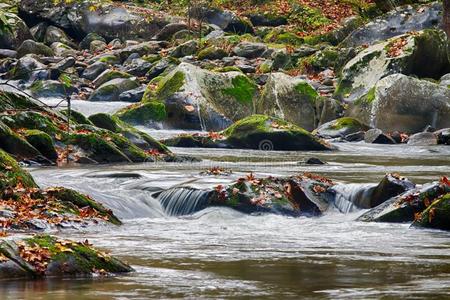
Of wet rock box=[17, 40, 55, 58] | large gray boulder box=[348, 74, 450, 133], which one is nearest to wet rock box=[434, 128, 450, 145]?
large gray boulder box=[348, 74, 450, 133]

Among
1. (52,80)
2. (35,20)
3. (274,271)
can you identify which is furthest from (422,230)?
(35,20)

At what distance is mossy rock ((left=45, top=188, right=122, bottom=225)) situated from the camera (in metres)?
11.6

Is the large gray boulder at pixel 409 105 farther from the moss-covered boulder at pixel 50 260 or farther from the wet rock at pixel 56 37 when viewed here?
the wet rock at pixel 56 37

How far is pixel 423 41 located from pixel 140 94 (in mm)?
8157

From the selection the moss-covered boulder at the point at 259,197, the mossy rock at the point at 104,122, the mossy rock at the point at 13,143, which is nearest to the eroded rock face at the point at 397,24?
the mossy rock at the point at 104,122

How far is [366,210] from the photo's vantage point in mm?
12859

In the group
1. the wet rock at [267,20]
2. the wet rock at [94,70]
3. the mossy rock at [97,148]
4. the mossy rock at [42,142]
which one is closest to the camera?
the mossy rock at [42,142]

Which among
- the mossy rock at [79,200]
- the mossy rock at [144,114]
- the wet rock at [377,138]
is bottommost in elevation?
the mossy rock at [79,200]

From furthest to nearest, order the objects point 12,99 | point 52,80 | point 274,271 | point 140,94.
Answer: point 52,80 → point 140,94 → point 12,99 → point 274,271

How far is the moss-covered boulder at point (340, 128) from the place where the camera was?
24109 millimetres

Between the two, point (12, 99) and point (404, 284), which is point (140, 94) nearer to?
point (12, 99)

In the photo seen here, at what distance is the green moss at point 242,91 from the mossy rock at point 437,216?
15187 millimetres

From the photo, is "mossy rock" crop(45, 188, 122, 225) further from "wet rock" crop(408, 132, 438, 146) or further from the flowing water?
"wet rock" crop(408, 132, 438, 146)

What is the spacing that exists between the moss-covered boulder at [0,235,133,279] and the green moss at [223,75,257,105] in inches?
735
